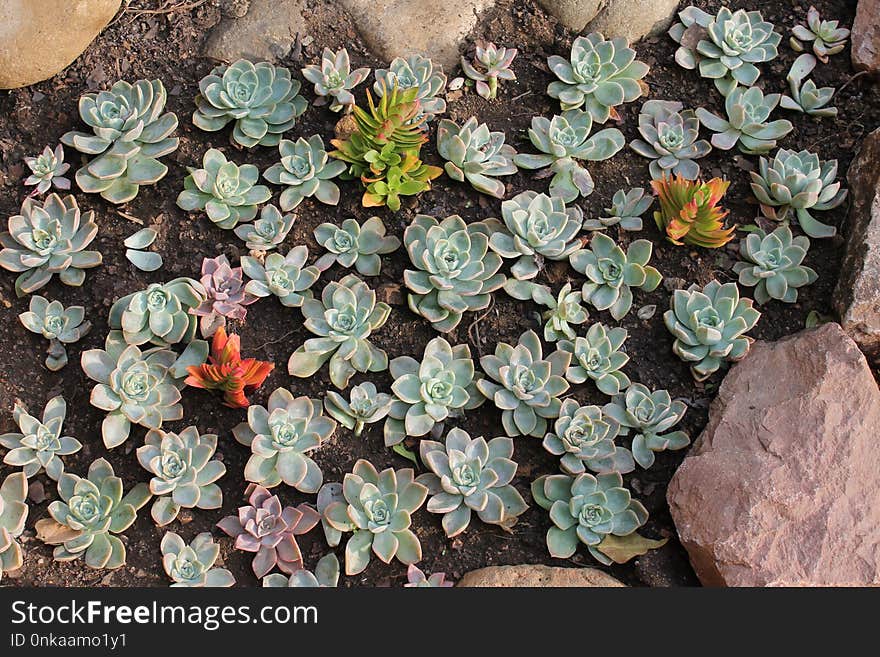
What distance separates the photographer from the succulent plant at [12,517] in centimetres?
273

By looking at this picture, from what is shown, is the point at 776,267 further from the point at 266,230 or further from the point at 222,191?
the point at 222,191

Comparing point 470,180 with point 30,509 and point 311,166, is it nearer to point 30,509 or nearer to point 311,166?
point 311,166

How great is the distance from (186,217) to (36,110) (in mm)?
683

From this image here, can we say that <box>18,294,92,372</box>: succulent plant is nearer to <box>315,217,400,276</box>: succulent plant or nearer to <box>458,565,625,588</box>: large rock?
<box>315,217,400,276</box>: succulent plant

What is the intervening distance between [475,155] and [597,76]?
1.89ft

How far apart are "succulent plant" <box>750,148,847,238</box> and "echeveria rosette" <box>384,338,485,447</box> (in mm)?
1204

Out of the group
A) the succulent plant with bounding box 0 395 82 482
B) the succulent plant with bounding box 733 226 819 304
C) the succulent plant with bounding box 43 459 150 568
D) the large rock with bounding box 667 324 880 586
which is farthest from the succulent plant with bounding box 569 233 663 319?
the succulent plant with bounding box 0 395 82 482

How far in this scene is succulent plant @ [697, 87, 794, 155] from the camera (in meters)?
3.45

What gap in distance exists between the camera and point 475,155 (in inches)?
129

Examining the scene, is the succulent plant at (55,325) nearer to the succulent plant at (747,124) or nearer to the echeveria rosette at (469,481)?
the echeveria rosette at (469,481)

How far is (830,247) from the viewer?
3342mm

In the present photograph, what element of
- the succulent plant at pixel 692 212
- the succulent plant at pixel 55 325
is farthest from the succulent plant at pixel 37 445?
the succulent plant at pixel 692 212

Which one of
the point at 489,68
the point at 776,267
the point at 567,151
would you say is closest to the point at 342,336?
the point at 567,151

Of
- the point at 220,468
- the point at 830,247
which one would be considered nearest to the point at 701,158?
the point at 830,247
